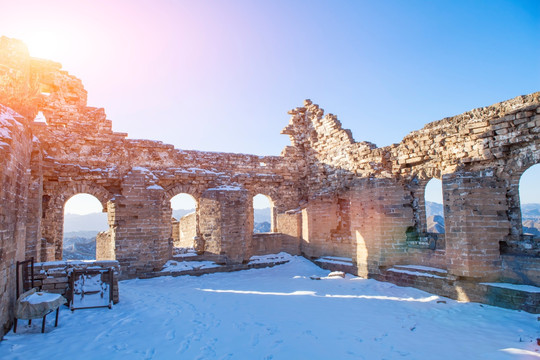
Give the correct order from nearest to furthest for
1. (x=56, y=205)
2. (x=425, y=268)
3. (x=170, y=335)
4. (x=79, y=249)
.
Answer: (x=170, y=335), (x=425, y=268), (x=56, y=205), (x=79, y=249)

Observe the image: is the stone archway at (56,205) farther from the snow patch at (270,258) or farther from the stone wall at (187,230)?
the snow patch at (270,258)

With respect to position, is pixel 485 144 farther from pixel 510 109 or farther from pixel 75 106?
pixel 75 106

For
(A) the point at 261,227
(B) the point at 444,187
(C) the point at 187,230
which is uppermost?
(B) the point at 444,187

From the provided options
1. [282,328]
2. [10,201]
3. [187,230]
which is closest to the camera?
[10,201]

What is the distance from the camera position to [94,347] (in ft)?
15.8

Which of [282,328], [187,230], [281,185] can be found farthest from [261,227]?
[282,328]

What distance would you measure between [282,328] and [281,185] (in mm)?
9282

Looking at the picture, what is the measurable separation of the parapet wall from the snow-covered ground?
1.03 metres

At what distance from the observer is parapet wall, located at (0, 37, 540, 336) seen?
6996 millimetres

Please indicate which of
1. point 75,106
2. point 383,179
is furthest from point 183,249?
point 383,179

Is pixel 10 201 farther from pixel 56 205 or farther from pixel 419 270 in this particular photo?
pixel 419 270

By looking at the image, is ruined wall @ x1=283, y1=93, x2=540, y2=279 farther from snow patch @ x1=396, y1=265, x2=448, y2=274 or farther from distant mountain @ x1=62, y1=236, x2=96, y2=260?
distant mountain @ x1=62, y1=236, x2=96, y2=260

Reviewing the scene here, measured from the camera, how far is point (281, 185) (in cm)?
1481

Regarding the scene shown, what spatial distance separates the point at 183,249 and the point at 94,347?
724 cm
